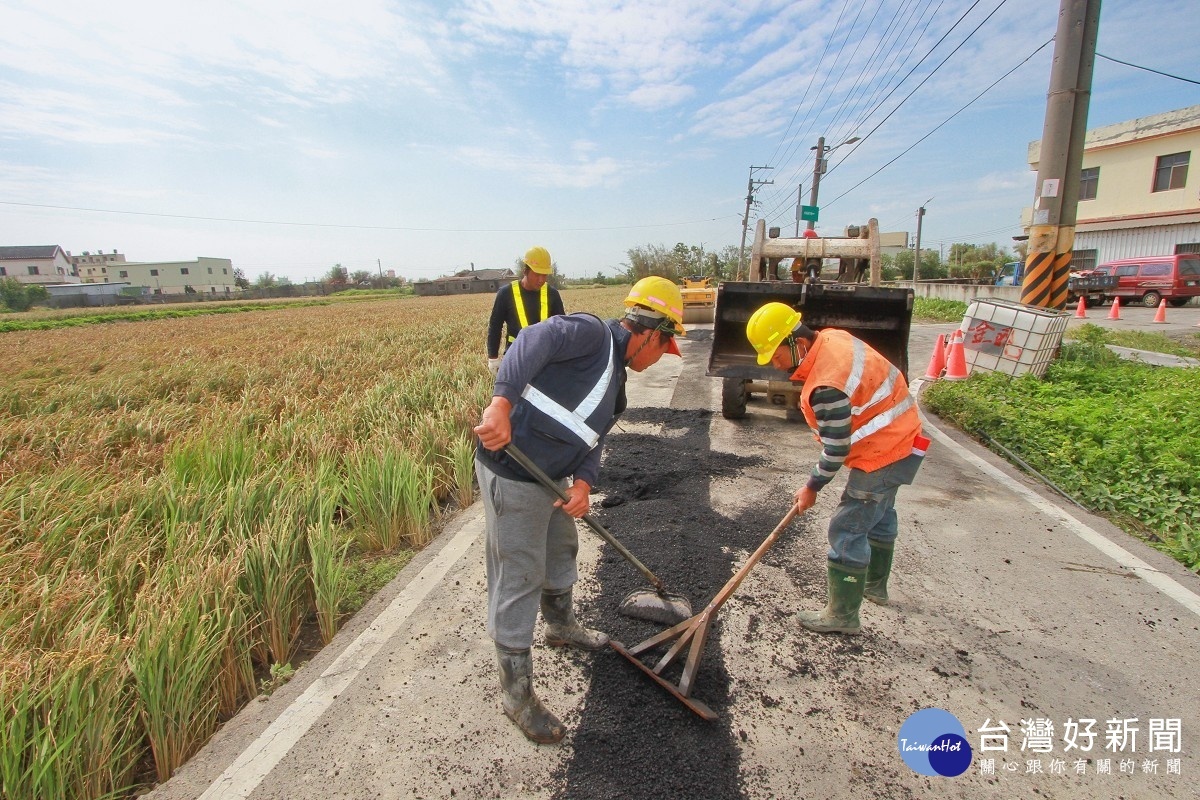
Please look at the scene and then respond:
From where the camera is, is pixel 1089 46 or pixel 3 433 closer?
pixel 3 433

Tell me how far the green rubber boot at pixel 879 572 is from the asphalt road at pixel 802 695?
0.29ft

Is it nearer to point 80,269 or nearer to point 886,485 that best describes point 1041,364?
point 886,485

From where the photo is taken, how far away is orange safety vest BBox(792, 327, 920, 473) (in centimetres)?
264

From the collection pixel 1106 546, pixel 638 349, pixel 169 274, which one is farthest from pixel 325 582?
pixel 169 274

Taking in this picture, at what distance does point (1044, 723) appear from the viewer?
218 centimetres

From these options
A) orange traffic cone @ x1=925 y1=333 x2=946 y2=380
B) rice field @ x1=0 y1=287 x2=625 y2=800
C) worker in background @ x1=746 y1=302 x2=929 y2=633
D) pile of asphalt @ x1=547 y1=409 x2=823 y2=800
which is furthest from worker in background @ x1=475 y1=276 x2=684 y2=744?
orange traffic cone @ x1=925 y1=333 x2=946 y2=380

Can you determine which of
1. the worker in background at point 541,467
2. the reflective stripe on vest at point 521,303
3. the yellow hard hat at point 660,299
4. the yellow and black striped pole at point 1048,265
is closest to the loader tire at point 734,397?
the reflective stripe on vest at point 521,303

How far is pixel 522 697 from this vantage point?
7.07 ft

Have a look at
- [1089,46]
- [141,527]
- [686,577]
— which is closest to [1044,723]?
[686,577]

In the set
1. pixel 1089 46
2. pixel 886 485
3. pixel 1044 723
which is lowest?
pixel 1044 723

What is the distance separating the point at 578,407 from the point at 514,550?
0.58m

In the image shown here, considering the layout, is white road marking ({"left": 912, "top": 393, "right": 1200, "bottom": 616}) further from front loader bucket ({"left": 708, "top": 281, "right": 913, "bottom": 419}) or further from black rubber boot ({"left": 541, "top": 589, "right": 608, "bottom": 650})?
black rubber boot ({"left": 541, "top": 589, "right": 608, "bottom": 650})

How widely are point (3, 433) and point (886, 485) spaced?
241 inches

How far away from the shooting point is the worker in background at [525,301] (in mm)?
4680
